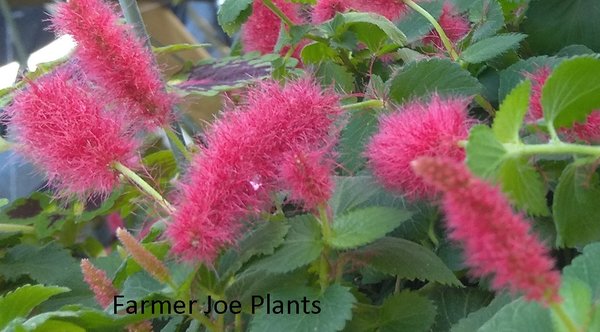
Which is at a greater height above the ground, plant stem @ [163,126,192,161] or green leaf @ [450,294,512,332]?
plant stem @ [163,126,192,161]

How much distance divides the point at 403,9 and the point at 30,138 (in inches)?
9.7

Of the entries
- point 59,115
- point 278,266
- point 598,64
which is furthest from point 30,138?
point 598,64

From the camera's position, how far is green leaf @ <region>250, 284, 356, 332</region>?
1.16 ft

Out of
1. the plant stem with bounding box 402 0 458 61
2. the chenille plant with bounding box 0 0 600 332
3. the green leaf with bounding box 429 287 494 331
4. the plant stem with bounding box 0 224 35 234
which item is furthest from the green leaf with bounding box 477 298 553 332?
the plant stem with bounding box 0 224 35 234

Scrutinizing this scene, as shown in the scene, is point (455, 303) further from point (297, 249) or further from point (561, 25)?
point (561, 25)

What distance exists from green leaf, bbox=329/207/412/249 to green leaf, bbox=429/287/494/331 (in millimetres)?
72

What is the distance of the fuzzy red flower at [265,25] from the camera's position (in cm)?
58

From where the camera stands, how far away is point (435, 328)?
421 millimetres

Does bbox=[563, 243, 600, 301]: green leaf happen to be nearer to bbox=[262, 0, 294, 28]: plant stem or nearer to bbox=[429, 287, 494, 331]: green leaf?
bbox=[429, 287, 494, 331]: green leaf

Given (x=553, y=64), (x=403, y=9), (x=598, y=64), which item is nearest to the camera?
(x=598, y=64)

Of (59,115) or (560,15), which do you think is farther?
(560,15)

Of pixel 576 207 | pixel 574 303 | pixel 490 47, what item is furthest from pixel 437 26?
pixel 574 303

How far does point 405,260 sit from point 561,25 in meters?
0.22

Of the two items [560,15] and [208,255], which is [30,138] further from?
[560,15]
